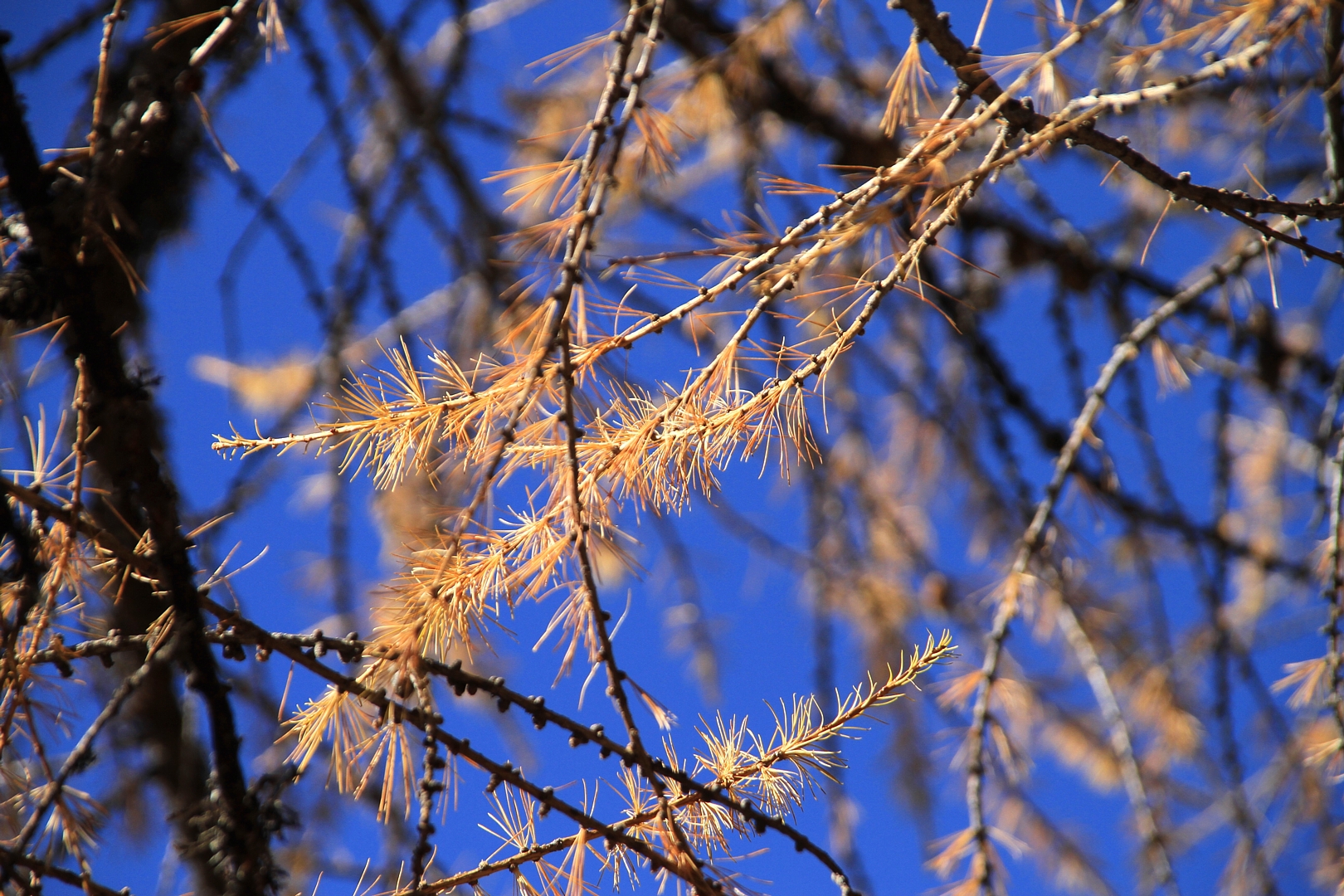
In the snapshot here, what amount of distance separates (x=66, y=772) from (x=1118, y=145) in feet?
2.21

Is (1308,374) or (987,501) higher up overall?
(1308,374)

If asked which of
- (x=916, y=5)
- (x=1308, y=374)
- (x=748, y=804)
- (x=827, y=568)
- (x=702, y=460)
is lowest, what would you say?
(x=748, y=804)

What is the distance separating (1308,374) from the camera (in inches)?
69.5

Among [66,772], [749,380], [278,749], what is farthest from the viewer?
[278,749]

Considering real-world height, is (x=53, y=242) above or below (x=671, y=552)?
below

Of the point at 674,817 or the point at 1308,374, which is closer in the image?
the point at 674,817

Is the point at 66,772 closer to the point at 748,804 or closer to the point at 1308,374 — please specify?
the point at 748,804

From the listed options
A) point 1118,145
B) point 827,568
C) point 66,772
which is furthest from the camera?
point 827,568

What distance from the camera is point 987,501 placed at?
1673 millimetres

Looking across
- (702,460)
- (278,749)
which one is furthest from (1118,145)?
(278,749)

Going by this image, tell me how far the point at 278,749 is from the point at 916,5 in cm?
139

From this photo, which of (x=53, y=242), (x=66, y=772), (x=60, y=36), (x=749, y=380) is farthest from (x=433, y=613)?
(x=60, y=36)

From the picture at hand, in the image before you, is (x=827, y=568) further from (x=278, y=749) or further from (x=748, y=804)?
(x=748, y=804)

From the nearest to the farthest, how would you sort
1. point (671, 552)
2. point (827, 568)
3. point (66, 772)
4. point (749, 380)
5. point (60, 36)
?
point (66, 772), point (749, 380), point (60, 36), point (827, 568), point (671, 552)
